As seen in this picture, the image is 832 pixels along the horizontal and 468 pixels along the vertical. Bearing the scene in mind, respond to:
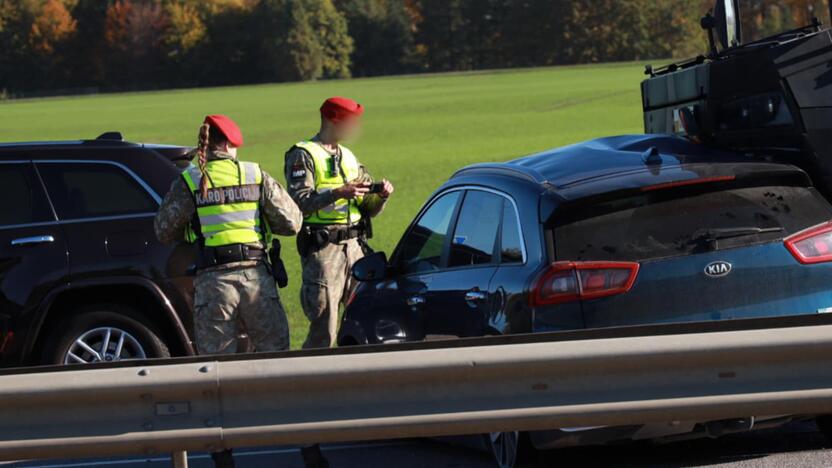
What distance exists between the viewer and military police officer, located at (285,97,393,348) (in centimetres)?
912

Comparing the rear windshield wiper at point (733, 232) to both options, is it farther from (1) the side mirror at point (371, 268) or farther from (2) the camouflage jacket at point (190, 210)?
(2) the camouflage jacket at point (190, 210)

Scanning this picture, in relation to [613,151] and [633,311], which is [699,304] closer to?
[633,311]

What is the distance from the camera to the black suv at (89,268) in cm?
854

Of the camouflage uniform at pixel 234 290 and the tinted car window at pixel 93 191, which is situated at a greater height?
the tinted car window at pixel 93 191

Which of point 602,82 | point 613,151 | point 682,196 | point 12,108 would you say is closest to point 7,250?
point 613,151

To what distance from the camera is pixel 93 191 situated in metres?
8.88

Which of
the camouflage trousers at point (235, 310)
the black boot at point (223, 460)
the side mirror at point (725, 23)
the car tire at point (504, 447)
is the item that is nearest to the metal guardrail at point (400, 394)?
the black boot at point (223, 460)

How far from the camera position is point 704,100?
8164 mm

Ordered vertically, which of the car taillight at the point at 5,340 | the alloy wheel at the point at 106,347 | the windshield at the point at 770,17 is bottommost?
the alloy wheel at the point at 106,347

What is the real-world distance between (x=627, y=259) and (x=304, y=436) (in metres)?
1.68

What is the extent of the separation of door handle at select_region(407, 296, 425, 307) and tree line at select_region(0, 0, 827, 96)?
109531 millimetres

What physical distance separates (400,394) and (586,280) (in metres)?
1.24

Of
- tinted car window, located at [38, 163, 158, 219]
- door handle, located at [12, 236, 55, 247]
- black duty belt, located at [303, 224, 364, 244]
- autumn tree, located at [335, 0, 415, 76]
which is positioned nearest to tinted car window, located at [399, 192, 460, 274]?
black duty belt, located at [303, 224, 364, 244]

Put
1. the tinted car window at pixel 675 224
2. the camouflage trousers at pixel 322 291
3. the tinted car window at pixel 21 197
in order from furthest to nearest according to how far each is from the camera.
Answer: the camouflage trousers at pixel 322 291
the tinted car window at pixel 21 197
the tinted car window at pixel 675 224
